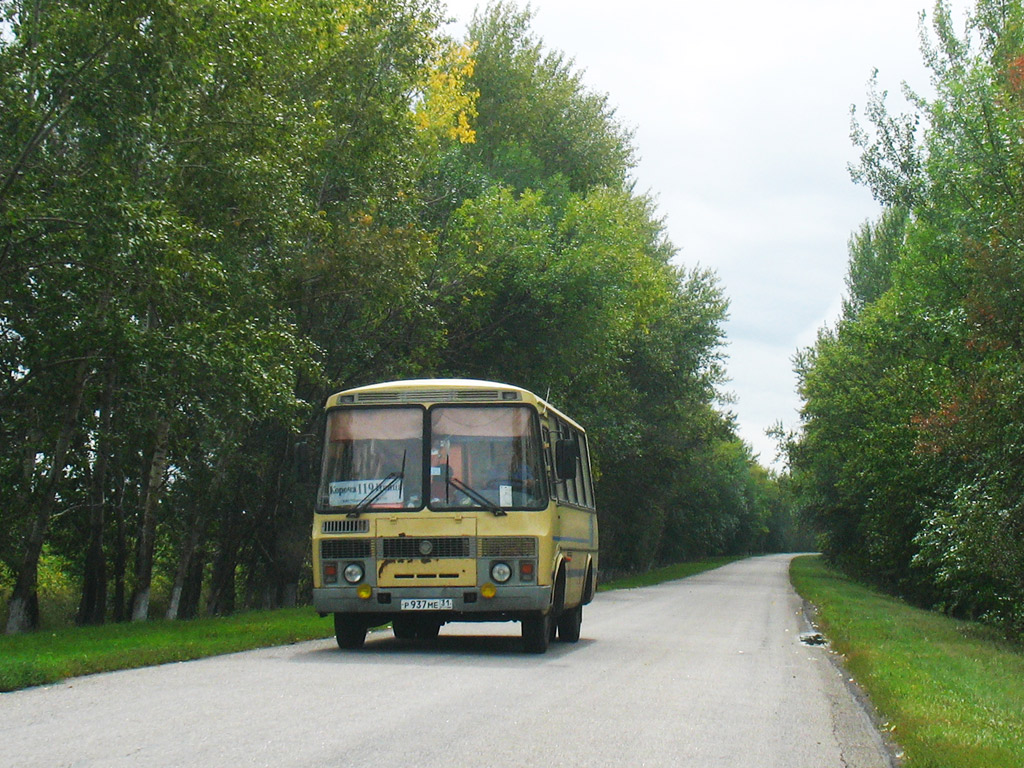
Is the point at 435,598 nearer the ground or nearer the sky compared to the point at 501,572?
nearer the ground

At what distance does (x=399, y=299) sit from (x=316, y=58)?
5.31 m

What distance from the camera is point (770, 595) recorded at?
40.5m

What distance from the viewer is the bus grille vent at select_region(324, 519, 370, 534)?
14.0 metres

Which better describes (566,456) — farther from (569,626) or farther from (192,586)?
(192,586)

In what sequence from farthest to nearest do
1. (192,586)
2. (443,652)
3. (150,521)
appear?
(192,586), (150,521), (443,652)

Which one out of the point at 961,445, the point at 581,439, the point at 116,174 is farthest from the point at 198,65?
the point at 961,445

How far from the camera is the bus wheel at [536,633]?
1445cm

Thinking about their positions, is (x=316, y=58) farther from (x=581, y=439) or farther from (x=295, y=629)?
(x=295, y=629)

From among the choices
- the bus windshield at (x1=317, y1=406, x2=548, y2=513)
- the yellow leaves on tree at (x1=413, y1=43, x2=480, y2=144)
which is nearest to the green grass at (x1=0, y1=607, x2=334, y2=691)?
the bus windshield at (x1=317, y1=406, x2=548, y2=513)

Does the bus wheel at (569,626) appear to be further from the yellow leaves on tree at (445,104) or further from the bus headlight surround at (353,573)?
the yellow leaves on tree at (445,104)

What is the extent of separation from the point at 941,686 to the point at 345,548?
646cm

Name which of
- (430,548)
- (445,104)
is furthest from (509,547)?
(445,104)

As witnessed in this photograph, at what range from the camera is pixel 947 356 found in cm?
3391

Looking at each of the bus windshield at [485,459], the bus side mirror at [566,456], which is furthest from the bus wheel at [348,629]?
the bus side mirror at [566,456]
